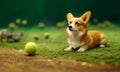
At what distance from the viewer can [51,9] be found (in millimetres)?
14562

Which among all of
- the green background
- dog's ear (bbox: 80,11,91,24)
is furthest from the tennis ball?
the green background

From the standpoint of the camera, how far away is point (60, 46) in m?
9.04

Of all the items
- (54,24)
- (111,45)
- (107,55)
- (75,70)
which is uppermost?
(54,24)

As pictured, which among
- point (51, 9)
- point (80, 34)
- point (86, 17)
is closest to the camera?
point (80, 34)

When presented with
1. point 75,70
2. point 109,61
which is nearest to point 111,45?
point 109,61

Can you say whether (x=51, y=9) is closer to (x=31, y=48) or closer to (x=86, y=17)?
(x=86, y=17)

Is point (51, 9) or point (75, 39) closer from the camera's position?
point (75, 39)

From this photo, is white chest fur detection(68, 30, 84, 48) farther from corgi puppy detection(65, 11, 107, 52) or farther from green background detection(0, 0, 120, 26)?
green background detection(0, 0, 120, 26)

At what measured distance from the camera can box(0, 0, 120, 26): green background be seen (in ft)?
46.8

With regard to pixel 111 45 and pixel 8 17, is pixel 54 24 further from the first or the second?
pixel 111 45

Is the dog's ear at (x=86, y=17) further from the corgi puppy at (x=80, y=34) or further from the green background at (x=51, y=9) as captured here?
the green background at (x=51, y=9)

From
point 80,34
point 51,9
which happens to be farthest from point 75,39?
point 51,9

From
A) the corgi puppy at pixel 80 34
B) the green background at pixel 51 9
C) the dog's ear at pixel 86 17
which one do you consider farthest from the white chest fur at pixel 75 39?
the green background at pixel 51 9

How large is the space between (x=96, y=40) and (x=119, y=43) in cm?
94
